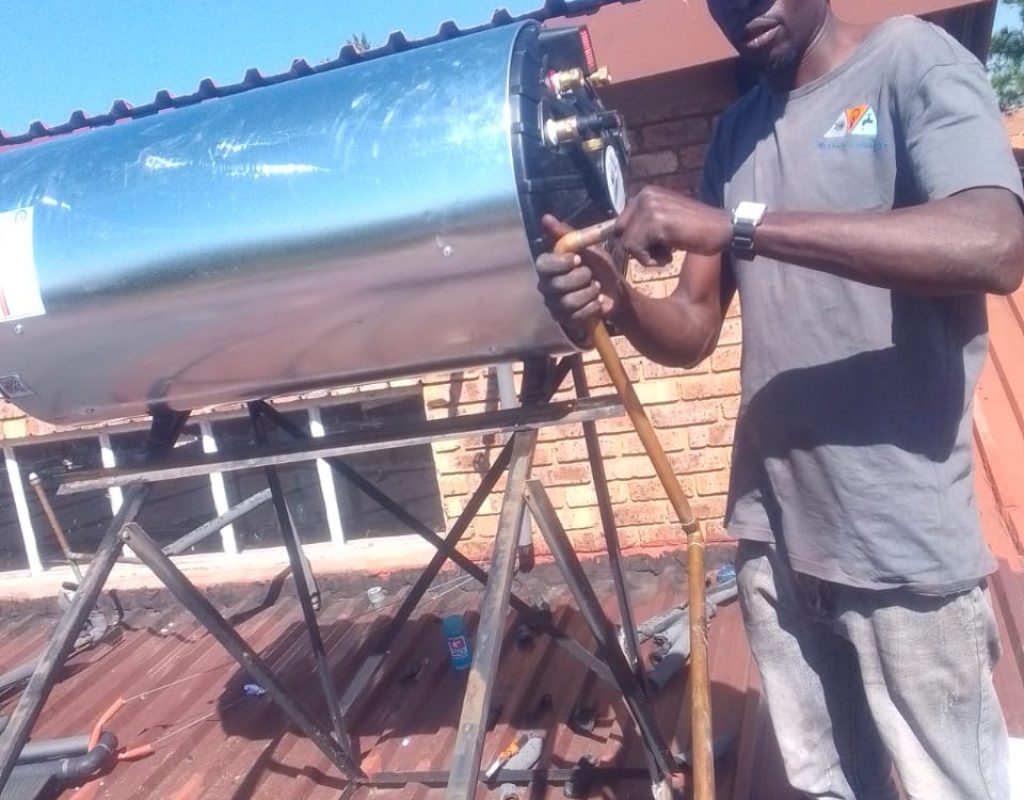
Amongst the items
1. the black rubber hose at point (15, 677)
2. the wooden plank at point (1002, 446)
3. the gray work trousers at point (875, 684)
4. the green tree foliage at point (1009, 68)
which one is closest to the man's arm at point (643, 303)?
the gray work trousers at point (875, 684)

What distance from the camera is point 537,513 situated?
6.19 feet

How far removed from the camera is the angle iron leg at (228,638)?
2234 mm

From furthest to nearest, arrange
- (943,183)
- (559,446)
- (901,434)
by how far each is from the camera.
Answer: (559,446) → (901,434) → (943,183)

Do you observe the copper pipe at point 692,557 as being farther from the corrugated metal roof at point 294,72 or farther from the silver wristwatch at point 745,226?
the corrugated metal roof at point 294,72

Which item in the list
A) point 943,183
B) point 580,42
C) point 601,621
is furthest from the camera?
point 601,621

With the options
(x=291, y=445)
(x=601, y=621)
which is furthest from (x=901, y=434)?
(x=291, y=445)

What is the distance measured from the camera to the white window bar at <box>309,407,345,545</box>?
4.11 meters

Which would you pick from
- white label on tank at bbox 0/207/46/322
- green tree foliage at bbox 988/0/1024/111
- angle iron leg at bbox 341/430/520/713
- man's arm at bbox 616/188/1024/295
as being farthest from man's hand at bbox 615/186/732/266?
green tree foliage at bbox 988/0/1024/111

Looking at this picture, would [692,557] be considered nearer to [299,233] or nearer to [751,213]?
[751,213]

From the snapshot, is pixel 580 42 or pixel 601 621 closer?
pixel 580 42

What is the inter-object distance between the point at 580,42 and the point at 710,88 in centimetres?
141

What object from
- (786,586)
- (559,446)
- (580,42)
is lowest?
(559,446)

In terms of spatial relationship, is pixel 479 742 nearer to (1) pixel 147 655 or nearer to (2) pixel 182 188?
(2) pixel 182 188

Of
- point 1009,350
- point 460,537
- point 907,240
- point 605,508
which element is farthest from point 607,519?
point 1009,350
